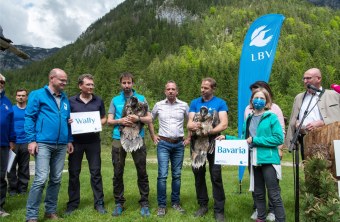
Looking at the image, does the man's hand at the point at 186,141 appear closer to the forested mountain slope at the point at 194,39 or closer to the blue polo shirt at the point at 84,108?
the blue polo shirt at the point at 84,108

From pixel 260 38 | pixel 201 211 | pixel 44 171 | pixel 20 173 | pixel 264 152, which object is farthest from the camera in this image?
pixel 20 173

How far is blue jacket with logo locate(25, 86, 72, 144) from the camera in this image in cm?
566

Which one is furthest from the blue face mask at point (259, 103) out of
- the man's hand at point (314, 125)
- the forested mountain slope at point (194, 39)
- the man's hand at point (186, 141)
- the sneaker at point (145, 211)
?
the forested mountain slope at point (194, 39)

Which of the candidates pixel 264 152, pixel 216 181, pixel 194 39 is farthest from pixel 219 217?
pixel 194 39

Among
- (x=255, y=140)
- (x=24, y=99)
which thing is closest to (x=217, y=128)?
(x=255, y=140)

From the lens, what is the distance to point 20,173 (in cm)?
878

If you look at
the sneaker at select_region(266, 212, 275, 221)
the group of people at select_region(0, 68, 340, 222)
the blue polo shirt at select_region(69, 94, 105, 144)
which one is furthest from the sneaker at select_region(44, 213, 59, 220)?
the sneaker at select_region(266, 212, 275, 221)

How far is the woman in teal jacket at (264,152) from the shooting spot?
489 centimetres

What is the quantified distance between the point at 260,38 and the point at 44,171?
18.4ft

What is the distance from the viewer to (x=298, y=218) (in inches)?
173

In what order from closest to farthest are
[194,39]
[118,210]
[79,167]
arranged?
[118,210]
[79,167]
[194,39]

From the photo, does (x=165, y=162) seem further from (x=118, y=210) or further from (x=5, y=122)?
(x=5, y=122)

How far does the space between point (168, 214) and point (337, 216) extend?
3.25 metres

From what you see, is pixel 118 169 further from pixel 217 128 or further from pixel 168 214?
pixel 217 128
